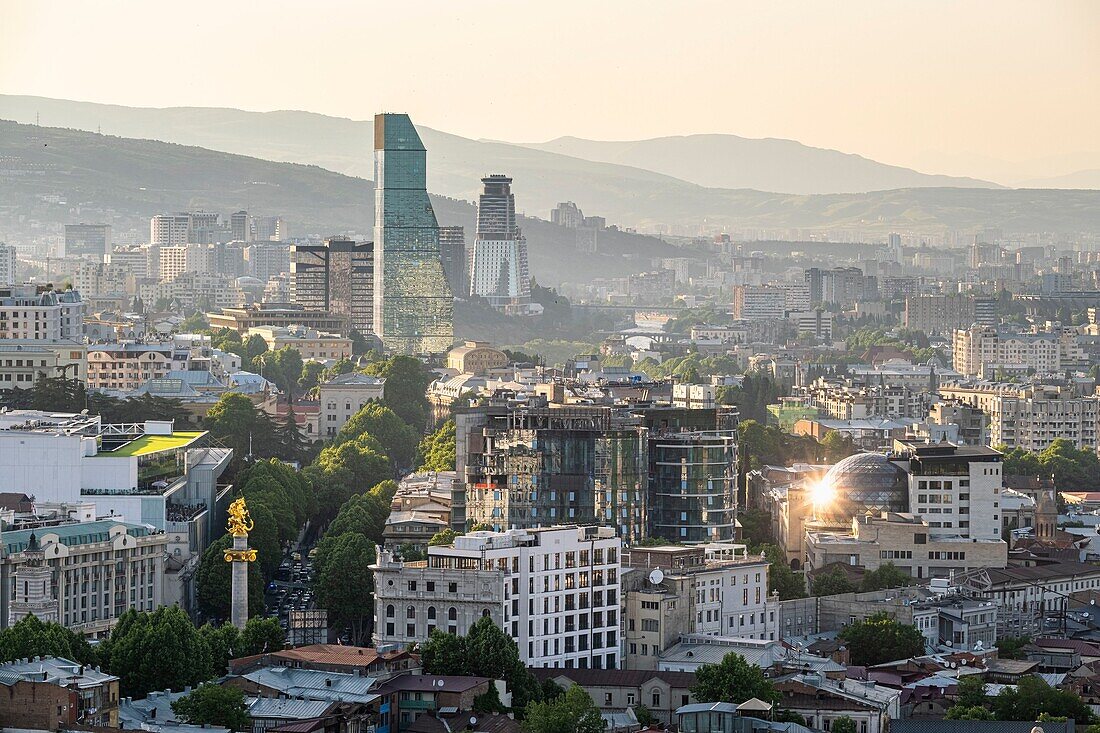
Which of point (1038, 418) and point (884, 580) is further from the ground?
point (1038, 418)

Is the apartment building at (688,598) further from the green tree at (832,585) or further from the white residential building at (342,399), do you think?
the white residential building at (342,399)

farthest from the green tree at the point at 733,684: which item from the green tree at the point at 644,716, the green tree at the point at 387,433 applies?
the green tree at the point at 387,433

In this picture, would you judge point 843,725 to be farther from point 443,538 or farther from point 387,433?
point 387,433

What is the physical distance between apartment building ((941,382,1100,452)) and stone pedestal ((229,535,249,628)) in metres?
80.2

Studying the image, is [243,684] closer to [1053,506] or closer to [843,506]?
[843,506]

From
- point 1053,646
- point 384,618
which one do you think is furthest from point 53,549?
point 1053,646

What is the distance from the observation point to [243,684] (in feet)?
198

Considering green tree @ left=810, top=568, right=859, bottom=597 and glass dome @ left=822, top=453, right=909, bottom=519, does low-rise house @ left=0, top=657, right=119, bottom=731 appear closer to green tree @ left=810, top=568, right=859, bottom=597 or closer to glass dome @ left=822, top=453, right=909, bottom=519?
green tree @ left=810, top=568, right=859, bottom=597

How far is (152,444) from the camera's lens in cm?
8938

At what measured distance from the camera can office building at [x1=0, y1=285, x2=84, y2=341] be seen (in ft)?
437

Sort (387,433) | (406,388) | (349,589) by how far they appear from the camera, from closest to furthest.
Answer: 1. (349,589)
2. (387,433)
3. (406,388)

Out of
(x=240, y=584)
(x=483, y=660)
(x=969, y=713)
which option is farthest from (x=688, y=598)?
(x=969, y=713)

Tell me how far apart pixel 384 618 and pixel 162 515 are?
14.8 metres

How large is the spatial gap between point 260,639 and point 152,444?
24475 mm
